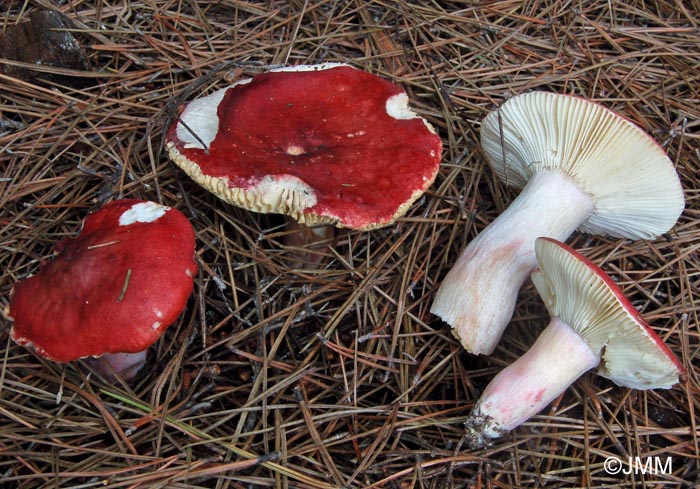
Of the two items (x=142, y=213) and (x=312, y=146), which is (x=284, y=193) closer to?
(x=312, y=146)

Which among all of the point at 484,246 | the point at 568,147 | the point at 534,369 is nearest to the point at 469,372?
the point at 534,369

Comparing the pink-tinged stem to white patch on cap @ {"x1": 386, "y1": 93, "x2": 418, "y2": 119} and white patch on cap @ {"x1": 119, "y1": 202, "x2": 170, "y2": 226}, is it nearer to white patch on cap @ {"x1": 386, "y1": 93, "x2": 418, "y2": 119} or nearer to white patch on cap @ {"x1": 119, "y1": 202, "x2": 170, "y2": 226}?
white patch on cap @ {"x1": 119, "y1": 202, "x2": 170, "y2": 226}

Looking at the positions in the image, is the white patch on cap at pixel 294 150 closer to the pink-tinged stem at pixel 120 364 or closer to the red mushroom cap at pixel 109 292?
the red mushroom cap at pixel 109 292

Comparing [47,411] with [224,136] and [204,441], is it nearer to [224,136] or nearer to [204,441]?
[204,441]

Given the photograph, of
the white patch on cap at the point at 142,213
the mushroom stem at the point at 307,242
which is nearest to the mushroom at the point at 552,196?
the mushroom stem at the point at 307,242

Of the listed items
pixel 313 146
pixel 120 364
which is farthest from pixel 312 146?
pixel 120 364
